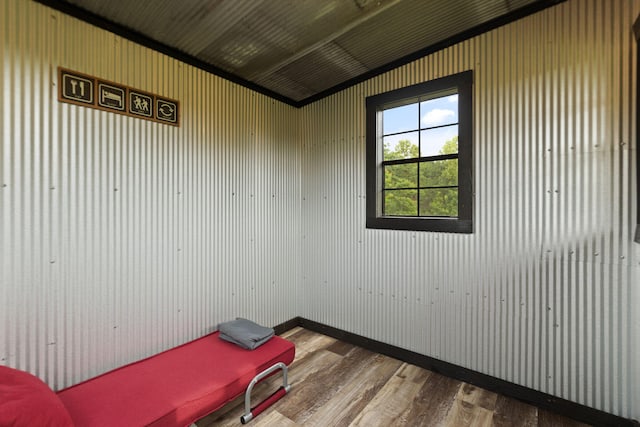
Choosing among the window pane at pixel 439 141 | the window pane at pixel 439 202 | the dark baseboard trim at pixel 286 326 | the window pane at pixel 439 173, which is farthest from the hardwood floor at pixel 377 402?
→ the window pane at pixel 439 141

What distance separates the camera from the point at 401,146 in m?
3.06

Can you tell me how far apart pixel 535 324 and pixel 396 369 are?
125cm

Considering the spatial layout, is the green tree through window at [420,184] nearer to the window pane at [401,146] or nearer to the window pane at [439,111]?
the window pane at [401,146]

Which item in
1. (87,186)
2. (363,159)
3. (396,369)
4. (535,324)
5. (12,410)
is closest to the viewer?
(12,410)

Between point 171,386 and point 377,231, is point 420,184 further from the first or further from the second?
point 171,386

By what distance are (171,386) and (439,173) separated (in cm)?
279

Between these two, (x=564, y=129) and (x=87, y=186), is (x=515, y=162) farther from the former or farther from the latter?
(x=87, y=186)

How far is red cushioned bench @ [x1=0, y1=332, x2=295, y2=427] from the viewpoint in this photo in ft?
A: 5.47

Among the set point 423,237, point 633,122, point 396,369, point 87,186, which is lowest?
point 396,369

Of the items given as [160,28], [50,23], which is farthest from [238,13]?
[50,23]

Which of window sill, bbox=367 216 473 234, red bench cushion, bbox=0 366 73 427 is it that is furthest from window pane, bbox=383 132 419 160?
red bench cushion, bbox=0 366 73 427

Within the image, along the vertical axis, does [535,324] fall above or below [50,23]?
below

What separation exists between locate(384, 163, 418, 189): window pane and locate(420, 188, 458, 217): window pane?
16cm

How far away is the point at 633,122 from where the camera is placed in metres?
1.93
